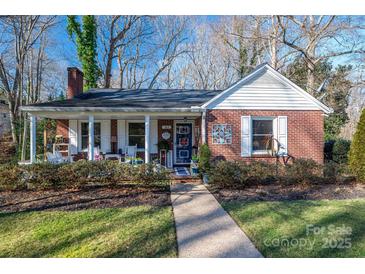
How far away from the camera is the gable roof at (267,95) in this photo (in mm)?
9469

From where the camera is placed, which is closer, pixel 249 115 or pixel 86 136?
pixel 249 115

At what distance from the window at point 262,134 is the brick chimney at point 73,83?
9.34 metres

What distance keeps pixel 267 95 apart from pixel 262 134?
1610mm

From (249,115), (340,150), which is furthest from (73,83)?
(340,150)

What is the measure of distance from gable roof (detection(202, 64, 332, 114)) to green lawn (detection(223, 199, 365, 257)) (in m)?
4.47

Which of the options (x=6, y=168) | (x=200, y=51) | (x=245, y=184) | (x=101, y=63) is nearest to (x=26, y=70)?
(x=101, y=63)

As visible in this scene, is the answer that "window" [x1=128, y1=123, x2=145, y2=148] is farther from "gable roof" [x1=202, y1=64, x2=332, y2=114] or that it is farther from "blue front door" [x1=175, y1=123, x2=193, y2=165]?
"gable roof" [x1=202, y1=64, x2=332, y2=114]

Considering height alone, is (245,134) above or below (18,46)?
below

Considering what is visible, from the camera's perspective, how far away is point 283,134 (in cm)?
966

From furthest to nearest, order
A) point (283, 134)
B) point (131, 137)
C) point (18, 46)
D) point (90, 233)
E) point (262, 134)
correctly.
→ point (18, 46), point (131, 137), point (262, 134), point (283, 134), point (90, 233)

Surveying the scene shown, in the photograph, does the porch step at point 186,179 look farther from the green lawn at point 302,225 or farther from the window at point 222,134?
the green lawn at point 302,225

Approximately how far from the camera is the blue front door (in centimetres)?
1180

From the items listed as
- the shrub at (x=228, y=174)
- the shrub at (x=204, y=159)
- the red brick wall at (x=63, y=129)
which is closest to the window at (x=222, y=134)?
the shrub at (x=204, y=159)

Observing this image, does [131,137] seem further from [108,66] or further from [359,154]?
[108,66]
